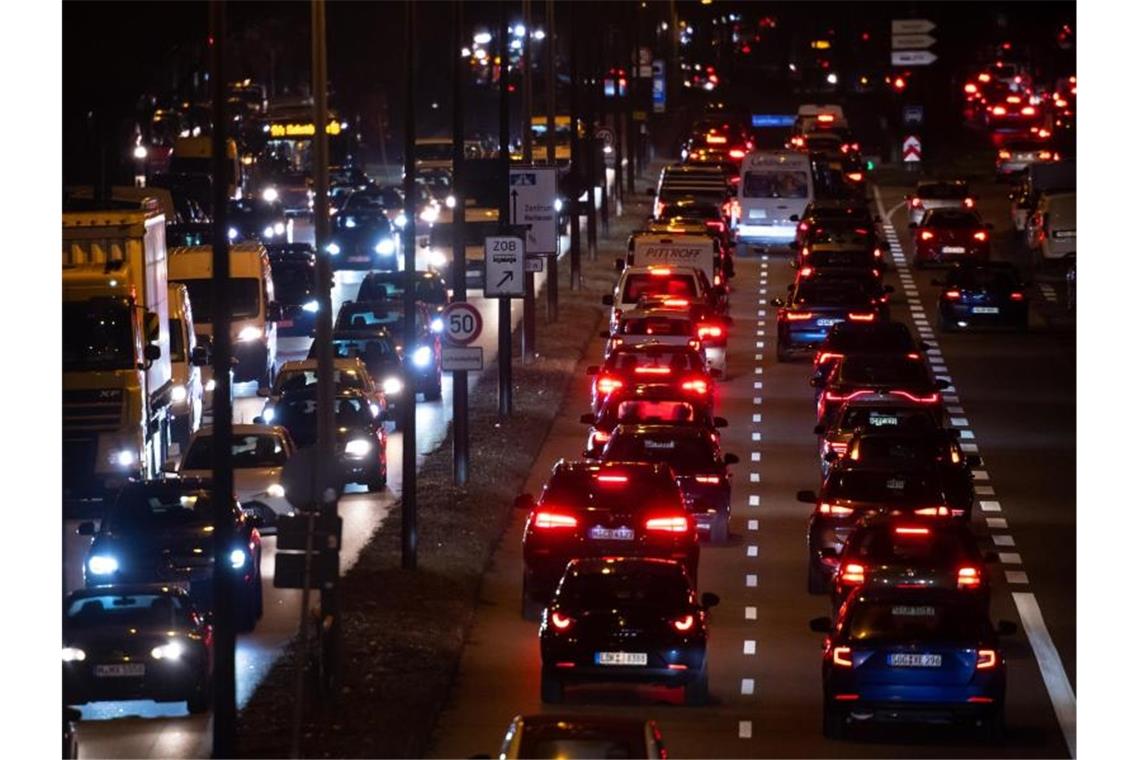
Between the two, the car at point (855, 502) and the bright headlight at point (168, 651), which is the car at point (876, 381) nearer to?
the car at point (855, 502)

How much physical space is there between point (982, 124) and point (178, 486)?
11094 centimetres

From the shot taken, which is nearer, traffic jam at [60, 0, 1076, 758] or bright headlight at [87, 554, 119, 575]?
→ traffic jam at [60, 0, 1076, 758]

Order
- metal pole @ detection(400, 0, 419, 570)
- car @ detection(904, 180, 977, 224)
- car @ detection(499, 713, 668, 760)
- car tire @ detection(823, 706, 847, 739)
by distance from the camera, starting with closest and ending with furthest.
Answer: car @ detection(499, 713, 668, 760) → car tire @ detection(823, 706, 847, 739) → metal pole @ detection(400, 0, 419, 570) → car @ detection(904, 180, 977, 224)

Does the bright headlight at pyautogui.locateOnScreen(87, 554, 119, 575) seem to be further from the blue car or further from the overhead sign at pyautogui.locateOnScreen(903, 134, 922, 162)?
the overhead sign at pyautogui.locateOnScreen(903, 134, 922, 162)

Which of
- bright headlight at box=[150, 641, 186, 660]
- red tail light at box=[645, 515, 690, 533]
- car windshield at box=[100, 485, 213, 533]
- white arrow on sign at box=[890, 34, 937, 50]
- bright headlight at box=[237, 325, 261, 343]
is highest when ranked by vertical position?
white arrow on sign at box=[890, 34, 937, 50]

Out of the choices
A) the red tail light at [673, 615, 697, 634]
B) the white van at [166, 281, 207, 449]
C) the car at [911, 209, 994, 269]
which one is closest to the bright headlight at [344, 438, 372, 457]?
the white van at [166, 281, 207, 449]

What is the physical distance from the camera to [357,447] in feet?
124

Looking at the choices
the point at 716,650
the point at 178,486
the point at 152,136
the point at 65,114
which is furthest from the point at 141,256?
the point at 152,136

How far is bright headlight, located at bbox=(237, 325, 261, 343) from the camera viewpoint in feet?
157

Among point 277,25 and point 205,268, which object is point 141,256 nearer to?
point 205,268

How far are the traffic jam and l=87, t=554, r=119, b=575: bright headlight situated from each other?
0.04 m

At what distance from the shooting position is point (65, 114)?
273 feet

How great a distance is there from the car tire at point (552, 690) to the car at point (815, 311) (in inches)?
1028

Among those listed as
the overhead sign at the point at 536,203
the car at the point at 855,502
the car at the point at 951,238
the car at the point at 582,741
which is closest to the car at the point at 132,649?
the car at the point at 582,741
